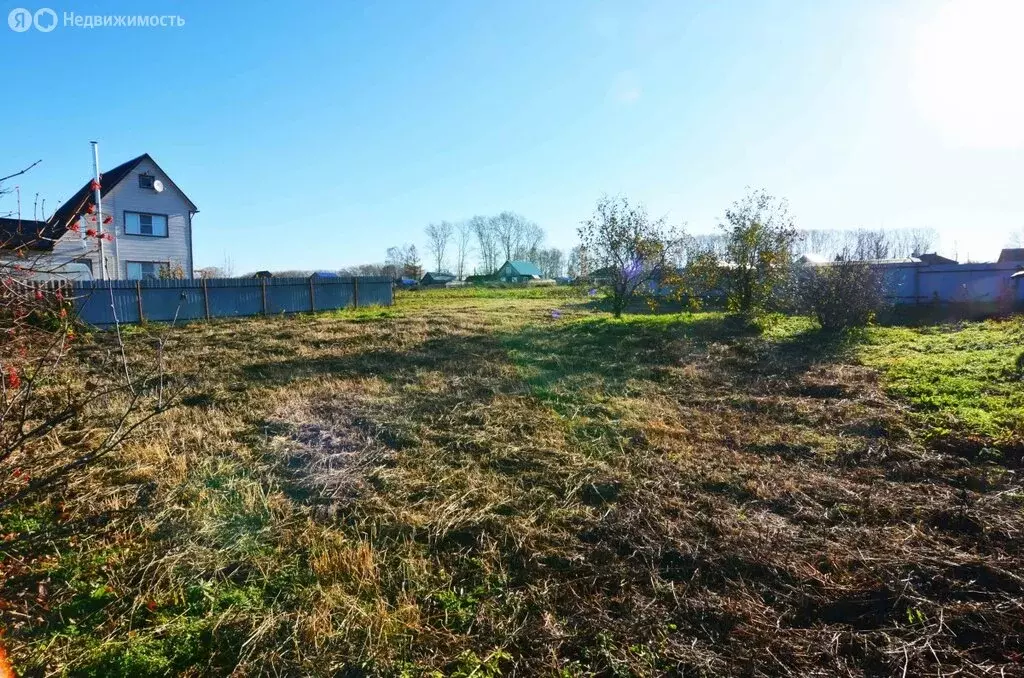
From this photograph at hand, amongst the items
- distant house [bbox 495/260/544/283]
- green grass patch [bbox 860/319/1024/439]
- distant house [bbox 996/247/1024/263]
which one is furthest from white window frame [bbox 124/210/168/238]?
distant house [bbox 996/247/1024/263]

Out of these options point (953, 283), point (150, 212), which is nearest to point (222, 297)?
point (150, 212)

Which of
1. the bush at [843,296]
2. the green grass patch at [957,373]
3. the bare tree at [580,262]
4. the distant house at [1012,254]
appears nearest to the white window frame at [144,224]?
the bare tree at [580,262]

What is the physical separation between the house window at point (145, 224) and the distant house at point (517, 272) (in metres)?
40.1

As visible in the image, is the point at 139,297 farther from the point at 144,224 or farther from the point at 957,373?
the point at 957,373

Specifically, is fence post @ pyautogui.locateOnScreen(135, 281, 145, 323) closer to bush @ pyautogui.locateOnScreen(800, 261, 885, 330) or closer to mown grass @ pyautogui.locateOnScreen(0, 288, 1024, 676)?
mown grass @ pyautogui.locateOnScreen(0, 288, 1024, 676)

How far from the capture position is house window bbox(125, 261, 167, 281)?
23062 mm

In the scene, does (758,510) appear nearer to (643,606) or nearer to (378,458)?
(643,606)

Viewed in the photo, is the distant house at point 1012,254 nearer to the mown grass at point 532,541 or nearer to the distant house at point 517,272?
the distant house at point 517,272

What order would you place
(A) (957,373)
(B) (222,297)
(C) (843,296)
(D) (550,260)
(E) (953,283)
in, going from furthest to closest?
(D) (550,260) < (E) (953,283) < (B) (222,297) < (C) (843,296) < (A) (957,373)

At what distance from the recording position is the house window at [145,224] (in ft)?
75.5

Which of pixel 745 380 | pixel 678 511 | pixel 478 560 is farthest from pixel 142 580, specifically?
pixel 745 380

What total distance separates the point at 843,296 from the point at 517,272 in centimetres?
5642

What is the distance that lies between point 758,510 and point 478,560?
1.90 m

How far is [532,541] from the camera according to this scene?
323cm
